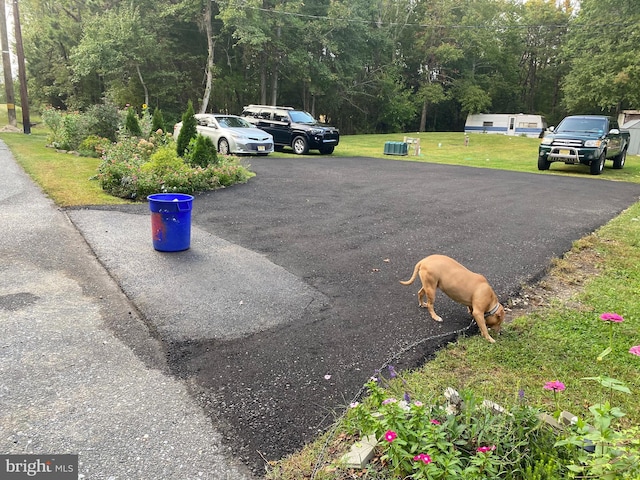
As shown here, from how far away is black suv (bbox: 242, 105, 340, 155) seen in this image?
17.5 m

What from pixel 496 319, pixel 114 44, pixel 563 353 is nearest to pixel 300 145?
pixel 114 44

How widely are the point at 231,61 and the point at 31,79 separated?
53.5ft

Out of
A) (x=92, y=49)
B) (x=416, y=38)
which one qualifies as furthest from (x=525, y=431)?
(x=416, y=38)

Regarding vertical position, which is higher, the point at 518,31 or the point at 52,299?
the point at 518,31

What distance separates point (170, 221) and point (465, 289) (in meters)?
3.35

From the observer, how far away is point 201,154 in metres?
9.76

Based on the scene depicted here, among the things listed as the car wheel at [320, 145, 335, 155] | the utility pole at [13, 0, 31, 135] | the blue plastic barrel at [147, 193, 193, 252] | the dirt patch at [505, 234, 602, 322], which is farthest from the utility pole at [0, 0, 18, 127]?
the dirt patch at [505, 234, 602, 322]

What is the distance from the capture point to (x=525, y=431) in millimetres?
1921

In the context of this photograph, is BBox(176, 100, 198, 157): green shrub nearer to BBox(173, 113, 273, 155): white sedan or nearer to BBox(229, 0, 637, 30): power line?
BBox(173, 113, 273, 155): white sedan

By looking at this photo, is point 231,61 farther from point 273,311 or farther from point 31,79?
point 273,311

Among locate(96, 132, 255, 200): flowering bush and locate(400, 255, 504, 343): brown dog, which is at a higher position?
locate(96, 132, 255, 200): flowering bush

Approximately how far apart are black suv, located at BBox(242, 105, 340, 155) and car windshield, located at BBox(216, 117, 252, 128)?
6.47 ft

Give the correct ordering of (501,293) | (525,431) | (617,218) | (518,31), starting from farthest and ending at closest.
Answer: (518,31) → (617,218) → (501,293) → (525,431)

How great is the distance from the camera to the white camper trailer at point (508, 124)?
37.1m
